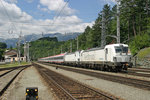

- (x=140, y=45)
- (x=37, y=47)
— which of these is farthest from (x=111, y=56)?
(x=37, y=47)

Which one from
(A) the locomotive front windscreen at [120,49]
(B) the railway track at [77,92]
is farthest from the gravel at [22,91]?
(A) the locomotive front windscreen at [120,49]

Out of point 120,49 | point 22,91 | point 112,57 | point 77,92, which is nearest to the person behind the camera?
point 77,92

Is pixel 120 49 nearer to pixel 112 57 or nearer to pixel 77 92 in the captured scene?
pixel 112 57

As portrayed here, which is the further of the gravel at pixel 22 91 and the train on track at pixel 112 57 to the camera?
the train on track at pixel 112 57

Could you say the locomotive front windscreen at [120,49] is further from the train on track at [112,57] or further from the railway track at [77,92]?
the railway track at [77,92]

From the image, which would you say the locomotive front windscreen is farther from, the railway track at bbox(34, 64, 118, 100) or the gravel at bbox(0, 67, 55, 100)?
the railway track at bbox(34, 64, 118, 100)

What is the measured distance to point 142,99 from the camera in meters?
9.56

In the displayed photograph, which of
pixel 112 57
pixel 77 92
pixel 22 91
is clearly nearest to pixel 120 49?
pixel 112 57

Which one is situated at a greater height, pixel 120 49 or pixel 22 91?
pixel 120 49

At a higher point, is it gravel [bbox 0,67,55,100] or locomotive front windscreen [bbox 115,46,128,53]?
locomotive front windscreen [bbox 115,46,128,53]

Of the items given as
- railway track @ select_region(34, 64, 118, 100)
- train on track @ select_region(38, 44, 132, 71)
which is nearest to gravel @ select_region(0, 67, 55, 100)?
railway track @ select_region(34, 64, 118, 100)

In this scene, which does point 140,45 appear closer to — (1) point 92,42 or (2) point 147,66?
(2) point 147,66

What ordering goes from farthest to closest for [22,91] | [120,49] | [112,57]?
[112,57]
[120,49]
[22,91]

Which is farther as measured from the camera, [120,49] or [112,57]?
[112,57]
